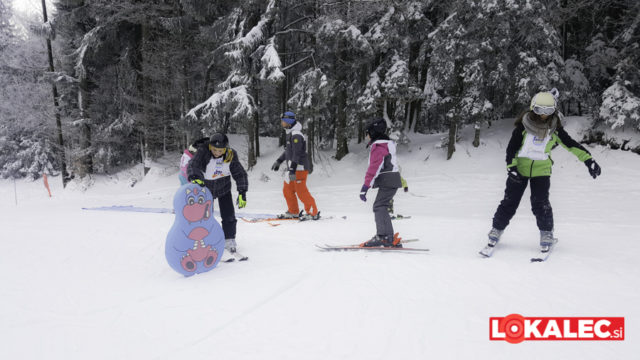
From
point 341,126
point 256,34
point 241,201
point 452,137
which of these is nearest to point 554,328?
point 241,201

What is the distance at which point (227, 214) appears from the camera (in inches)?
177

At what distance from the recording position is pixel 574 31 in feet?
53.6

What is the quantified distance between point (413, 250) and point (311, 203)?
2.93 m

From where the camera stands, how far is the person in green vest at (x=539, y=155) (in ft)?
12.6

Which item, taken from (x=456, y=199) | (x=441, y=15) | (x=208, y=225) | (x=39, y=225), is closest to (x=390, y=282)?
(x=208, y=225)

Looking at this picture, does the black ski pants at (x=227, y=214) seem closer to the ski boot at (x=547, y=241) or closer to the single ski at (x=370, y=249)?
the single ski at (x=370, y=249)

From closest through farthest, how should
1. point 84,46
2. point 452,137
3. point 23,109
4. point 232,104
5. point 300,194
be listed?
1. point 300,194
2. point 232,104
3. point 452,137
4. point 84,46
5. point 23,109

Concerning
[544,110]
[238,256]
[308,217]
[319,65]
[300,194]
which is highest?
[319,65]

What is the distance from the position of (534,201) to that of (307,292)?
9.46ft

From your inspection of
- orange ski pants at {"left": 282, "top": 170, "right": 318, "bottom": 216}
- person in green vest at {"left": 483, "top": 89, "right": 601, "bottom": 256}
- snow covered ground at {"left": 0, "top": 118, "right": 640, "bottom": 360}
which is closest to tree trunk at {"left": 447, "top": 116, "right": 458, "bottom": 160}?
snow covered ground at {"left": 0, "top": 118, "right": 640, "bottom": 360}

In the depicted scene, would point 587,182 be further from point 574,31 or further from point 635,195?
point 574,31

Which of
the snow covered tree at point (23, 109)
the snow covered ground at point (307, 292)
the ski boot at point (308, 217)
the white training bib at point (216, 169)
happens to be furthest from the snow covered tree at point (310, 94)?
the snow covered tree at point (23, 109)

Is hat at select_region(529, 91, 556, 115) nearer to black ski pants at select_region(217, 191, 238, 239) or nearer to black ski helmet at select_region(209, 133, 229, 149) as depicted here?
black ski helmet at select_region(209, 133, 229, 149)

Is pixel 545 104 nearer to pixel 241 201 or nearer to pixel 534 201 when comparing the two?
pixel 534 201
